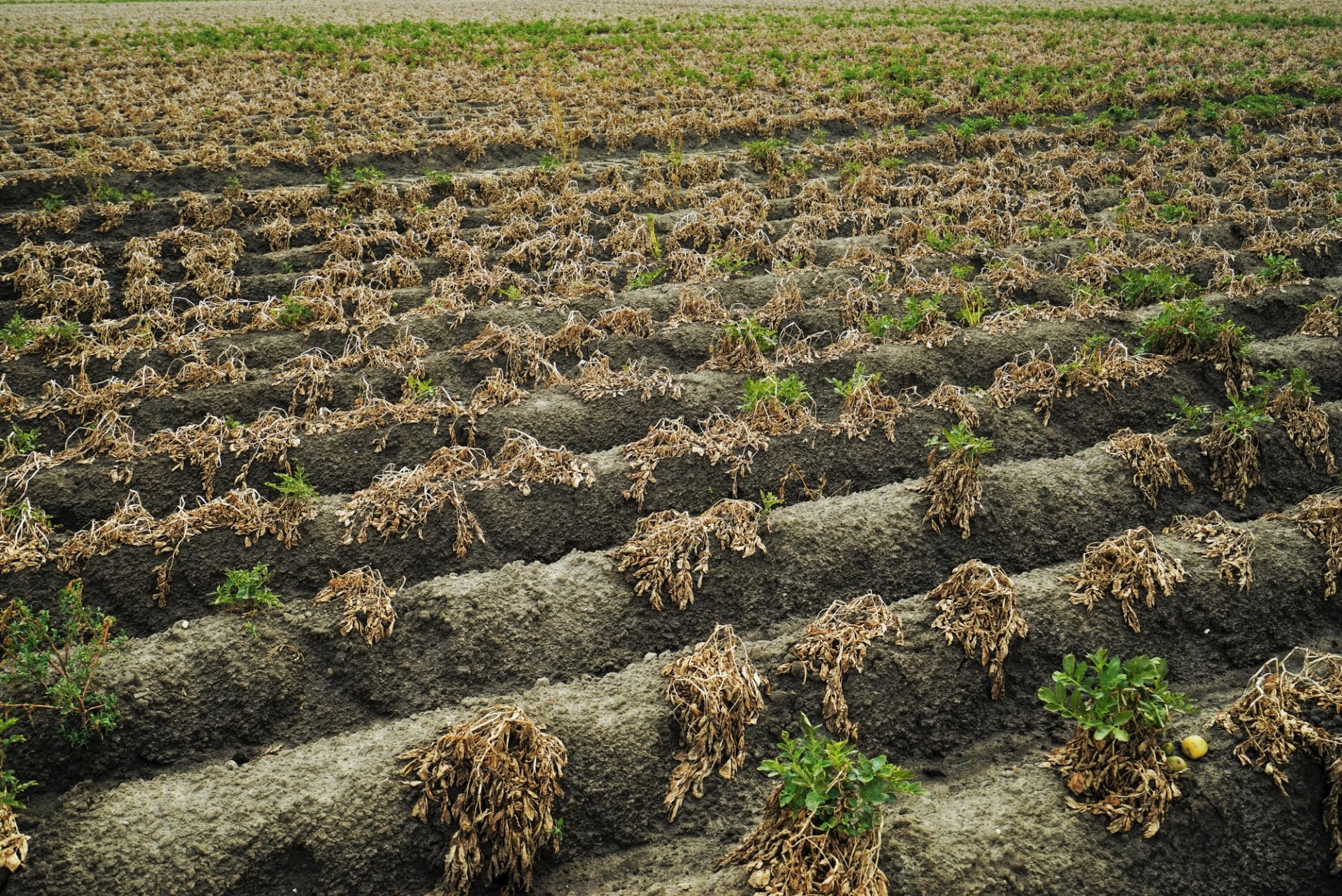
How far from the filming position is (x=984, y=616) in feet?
15.4

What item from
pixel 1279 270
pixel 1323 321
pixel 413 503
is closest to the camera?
pixel 413 503

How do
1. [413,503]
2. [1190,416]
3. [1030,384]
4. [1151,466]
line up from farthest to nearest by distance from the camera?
1. [1030,384]
2. [1190,416]
3. [1151,466]
4. [413,503]

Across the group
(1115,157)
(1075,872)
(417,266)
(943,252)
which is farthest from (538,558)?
(1115,157)

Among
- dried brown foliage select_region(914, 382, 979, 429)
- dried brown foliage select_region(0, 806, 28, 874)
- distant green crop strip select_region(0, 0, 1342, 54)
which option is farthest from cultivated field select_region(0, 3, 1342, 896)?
distant green crop strip select_region(0, 0, 1342, 54)

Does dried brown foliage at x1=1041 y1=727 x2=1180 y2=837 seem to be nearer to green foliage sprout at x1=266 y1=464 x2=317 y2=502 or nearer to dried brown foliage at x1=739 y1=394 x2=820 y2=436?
dried brown foliage at x1=739 y1=394 x2=820 y2=436

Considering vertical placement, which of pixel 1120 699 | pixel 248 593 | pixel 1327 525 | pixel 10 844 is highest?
pixel 1327 525

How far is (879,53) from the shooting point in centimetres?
2284

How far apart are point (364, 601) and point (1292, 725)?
17.3ft

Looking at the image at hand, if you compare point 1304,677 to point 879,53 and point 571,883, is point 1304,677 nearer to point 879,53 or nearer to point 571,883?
point 571,883

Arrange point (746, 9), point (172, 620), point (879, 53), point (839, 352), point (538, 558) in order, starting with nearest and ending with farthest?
point (172, 620)
point (538, 558)
point (839, 352)
point (879, 53)
point (746, 9)

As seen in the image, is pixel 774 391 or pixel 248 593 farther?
pixel 774 391

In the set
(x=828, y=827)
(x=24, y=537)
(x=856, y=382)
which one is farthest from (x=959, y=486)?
(x=24, y=537)

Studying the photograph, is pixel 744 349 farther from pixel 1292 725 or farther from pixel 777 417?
pixel 1292 725

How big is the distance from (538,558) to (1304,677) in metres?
4.69
